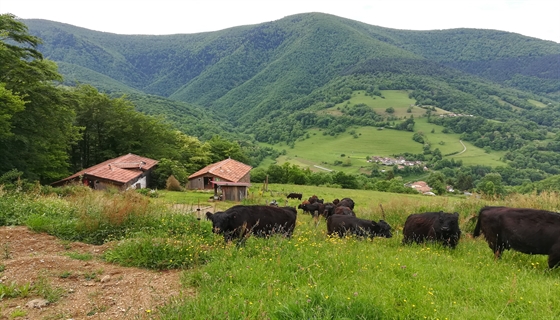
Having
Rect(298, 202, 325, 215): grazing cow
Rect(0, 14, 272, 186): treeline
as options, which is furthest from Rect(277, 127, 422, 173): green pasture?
Rect(298, 202, 325, 215): grazing cow

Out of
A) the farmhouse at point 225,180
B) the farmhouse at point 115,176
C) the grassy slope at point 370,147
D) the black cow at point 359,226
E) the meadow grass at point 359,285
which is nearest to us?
the meadow grass at point 359,285

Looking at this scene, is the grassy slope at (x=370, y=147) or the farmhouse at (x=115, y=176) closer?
the farmhouse at (x=115, y=176)

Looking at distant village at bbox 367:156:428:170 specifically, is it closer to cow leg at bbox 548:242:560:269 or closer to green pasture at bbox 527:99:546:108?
cow leg at bbox 548:242:560:269

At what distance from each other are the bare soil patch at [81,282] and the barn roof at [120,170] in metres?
26.0

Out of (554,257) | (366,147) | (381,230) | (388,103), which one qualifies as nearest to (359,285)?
(554,257)

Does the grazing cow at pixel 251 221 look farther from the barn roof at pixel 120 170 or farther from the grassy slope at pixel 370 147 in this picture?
the grassy slope at pixel 370 147

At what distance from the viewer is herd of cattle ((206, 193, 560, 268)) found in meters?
7.61

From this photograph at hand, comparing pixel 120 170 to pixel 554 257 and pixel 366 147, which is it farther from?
pixel 366 147

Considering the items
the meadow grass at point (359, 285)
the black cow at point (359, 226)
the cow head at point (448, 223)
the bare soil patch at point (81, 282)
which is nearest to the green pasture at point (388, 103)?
the black cow at point (359, 226)

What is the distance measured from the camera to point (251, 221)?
373 inches

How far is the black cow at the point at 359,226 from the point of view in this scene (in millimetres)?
11258

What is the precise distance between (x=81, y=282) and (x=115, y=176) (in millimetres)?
29406

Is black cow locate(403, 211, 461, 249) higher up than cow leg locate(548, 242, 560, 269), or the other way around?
cow leg locate(548, 242, 560, 269)

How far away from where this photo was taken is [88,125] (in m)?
43.4
